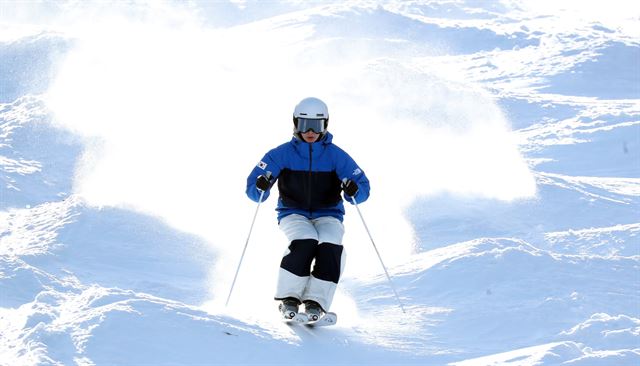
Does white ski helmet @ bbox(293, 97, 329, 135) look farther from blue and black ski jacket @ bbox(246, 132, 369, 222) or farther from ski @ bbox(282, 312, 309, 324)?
ski @ bbox(282, 312, 309, 324)

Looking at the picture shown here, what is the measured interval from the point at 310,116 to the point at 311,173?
436mm

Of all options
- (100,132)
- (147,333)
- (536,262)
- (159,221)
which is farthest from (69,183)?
(147,333)

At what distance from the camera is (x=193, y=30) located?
200ft

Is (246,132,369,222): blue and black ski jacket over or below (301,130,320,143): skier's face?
below

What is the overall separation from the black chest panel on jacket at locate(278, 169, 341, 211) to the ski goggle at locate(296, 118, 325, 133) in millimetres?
323

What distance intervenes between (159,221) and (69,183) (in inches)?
192

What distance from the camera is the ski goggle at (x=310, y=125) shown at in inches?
271

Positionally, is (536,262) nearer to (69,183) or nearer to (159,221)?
(159,221)

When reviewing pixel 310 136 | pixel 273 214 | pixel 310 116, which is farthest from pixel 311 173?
pixel 273 214

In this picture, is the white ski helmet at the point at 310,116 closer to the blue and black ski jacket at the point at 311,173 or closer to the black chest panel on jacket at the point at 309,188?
the blue and black ski jacket at the point at 311,173

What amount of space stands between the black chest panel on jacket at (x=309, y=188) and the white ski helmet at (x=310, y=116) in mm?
339

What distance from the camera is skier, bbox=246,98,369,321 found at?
21.7ft

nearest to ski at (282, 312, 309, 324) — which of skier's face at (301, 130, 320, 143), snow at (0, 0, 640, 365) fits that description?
snow at (0, 0, 640, 365)

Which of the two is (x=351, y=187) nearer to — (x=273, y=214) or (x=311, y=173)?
(x=311, y=173)
